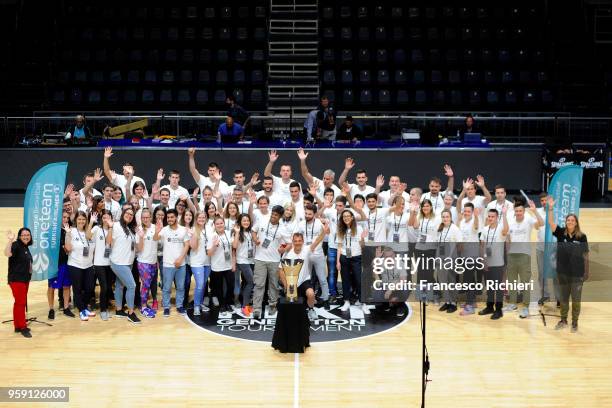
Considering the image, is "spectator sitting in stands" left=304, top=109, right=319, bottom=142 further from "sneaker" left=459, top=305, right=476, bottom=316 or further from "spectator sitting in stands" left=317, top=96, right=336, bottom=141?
→ "sneaker" left=459, top=305, right=476, bottom=316

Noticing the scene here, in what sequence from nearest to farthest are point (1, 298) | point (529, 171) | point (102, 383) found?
point (102, 383)
point (1, 298)
point (529, 171)

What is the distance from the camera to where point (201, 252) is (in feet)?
36.8

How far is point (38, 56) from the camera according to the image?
23766 millimetres

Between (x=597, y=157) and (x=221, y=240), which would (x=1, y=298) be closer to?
(x=221, y=240)

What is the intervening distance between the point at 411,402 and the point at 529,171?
36.8ft

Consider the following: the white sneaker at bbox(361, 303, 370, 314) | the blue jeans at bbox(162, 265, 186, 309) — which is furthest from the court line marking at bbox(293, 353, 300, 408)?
the blue jeans at bbox(162, 265, 186, 309)

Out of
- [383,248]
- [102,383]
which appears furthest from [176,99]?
[102,383]

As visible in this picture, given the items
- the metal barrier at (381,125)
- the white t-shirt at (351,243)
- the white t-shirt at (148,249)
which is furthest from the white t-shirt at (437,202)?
the metal barrier at (381,125)

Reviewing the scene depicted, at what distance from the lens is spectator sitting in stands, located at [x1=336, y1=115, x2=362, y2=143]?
18.1 metres

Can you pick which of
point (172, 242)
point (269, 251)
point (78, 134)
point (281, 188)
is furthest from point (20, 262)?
point (78, 134)

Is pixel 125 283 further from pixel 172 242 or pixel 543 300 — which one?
pixel 543 300

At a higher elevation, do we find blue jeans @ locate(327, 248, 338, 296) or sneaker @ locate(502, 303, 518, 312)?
blue jeans @ locate(327, 248, 338, 296)

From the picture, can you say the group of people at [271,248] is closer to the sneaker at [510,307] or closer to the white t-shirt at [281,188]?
the sneaker at [510,307]

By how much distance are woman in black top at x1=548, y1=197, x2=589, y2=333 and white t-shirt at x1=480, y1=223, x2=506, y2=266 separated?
761 millimetres
